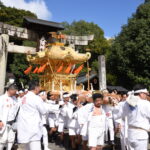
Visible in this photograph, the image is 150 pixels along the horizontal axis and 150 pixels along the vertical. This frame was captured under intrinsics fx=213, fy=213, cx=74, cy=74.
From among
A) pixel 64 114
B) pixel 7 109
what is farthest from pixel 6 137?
pixel 64 114

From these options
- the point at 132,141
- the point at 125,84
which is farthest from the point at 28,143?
the point at 125,84

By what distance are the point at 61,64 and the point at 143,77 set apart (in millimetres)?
7923

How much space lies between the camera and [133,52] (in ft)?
54.9

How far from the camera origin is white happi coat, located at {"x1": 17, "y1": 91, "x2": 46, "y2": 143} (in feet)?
12.9

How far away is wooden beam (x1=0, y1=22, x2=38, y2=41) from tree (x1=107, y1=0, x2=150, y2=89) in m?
7.94

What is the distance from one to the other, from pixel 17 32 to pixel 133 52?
365 inches

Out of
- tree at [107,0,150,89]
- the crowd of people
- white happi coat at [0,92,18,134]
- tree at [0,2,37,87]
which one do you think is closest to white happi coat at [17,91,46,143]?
the crowd of people

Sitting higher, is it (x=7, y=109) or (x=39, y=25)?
(x=39, y=25)

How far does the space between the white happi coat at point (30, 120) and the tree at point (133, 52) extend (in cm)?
1309

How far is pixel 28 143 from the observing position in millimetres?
3977

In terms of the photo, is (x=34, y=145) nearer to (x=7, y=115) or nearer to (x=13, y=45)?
(x=7, y=115)

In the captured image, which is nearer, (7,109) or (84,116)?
(7,109)

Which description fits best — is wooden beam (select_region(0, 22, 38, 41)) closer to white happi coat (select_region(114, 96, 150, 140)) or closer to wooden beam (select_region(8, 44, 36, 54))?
wooden beam (select_region(8, 44, 36, 54))

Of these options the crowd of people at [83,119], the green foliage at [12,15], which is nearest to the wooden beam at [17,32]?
the crowd of people at [83,119]
